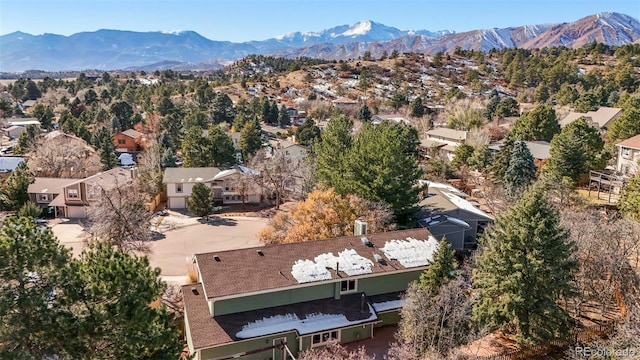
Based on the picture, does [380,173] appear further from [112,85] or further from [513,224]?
[112,85]

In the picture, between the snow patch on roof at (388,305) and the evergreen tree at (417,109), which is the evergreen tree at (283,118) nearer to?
the evergreen tree at (417,109)

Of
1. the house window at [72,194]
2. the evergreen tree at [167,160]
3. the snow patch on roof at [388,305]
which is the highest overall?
the evergreen tree at [167,160]

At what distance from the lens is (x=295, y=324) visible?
1962cm

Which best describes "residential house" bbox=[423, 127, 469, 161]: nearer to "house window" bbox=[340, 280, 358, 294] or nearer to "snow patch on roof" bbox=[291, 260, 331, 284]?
"house window" bbox=[340, 280, 358, 294]

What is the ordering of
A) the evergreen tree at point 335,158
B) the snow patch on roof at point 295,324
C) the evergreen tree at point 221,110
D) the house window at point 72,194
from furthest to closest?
the evergreen tree at point 221,110 < the house window at point 72,194 < the evergreen tree at point 335,158 < the snow patch on roof at point 295,324

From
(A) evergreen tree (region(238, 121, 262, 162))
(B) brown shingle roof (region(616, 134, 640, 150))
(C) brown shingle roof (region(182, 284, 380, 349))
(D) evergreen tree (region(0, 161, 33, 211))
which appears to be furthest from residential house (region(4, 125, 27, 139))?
(B) brown shingle roof (region(616, 134, 640, 150))

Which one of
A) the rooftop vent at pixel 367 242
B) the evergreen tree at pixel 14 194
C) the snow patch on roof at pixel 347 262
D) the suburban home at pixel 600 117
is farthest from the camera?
the suburban home at pixel 600 117

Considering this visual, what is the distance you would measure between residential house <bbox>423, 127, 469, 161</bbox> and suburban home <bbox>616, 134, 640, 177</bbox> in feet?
63.4

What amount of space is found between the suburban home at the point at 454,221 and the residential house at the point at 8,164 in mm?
52158

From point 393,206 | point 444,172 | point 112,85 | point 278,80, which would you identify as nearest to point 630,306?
point 393,206

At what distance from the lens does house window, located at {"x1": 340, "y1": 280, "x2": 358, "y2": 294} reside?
2195cm

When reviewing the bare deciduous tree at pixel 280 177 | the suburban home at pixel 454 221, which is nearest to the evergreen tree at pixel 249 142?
the bare deciduous tree at pixel 280 177

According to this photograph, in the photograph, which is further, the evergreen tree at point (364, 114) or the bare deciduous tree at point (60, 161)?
the evergreen tree at point (364, 114)

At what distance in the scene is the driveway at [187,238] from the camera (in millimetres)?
33116
